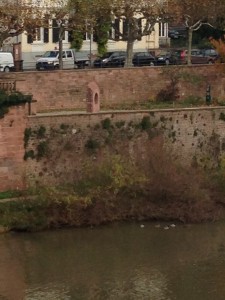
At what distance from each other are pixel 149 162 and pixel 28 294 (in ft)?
32.3

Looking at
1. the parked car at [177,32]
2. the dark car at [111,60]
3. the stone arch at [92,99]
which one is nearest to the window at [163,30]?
the parked car at [177,32]

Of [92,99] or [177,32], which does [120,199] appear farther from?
[177,32]

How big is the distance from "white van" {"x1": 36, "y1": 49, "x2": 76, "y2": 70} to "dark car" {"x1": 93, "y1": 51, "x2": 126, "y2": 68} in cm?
143

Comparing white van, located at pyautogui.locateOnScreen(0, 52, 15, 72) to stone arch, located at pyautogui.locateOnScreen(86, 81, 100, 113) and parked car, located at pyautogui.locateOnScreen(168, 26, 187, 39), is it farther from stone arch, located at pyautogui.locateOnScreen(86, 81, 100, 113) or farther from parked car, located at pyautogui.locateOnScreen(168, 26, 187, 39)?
parked car, located at pyautogui.locateOnScreen(168, 26, 187, 39)

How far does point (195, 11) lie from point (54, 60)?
7.44m

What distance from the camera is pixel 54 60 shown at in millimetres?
56000

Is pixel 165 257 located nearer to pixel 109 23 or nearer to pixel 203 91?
pixel 203 91

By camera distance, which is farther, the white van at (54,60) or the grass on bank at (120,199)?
the white van at (54,60)

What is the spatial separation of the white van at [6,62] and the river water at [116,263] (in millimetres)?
15411

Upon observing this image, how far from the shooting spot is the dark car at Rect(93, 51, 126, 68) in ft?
175

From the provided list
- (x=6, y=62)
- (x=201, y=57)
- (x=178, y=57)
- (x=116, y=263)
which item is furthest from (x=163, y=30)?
(x=116, y=263)

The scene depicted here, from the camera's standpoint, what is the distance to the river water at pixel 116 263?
32.2m

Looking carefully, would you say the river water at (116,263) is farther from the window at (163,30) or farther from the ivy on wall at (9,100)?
the window at (163,30)

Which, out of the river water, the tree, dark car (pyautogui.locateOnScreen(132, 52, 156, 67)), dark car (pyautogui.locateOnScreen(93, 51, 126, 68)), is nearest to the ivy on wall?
the river water
